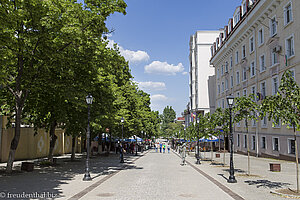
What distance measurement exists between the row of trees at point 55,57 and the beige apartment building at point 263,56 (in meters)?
17.4

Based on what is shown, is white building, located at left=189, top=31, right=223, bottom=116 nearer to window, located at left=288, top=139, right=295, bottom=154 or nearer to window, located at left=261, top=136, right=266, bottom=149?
window, located at left=261, top=136, right=266, bottom=149

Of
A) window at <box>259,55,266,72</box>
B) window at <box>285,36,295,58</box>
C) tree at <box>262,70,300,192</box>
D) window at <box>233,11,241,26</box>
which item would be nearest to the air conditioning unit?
window at <box>285,36,295,58</box>

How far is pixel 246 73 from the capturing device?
1476 inches

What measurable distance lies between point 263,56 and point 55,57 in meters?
25.8

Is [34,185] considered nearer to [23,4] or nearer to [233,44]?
[23,4]

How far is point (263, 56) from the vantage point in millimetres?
32531

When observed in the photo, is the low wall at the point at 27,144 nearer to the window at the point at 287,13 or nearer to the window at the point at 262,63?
the window at the point at 287,13

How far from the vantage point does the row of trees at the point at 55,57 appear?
13377 millimetres

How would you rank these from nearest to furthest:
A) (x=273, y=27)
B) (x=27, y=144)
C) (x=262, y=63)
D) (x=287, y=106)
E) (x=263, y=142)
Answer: (x=287, y=106) → (x=27, y=144) → (x=273, y=27) → (x=263, y=142) → (x=262, y=63)

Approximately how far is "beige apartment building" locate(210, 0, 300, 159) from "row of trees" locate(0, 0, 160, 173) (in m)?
17.4

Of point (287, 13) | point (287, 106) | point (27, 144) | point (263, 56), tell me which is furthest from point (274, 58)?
point (27, 144)

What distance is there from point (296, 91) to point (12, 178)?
14080 mm

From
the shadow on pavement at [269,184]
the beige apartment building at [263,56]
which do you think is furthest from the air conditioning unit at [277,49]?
the shadow on pavement at [269,184]

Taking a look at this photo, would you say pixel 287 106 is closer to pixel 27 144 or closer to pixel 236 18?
pixel 27 144
